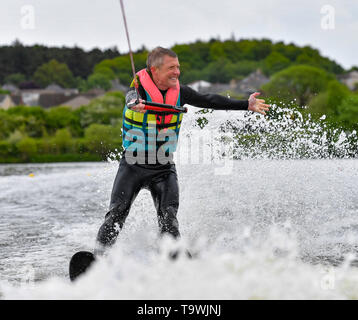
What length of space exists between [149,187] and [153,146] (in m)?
0.38

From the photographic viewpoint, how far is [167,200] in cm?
439

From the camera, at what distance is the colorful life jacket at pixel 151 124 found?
14.0ft

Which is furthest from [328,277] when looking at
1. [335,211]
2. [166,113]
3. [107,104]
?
[107,104]

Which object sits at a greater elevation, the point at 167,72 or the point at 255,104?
the point at 167,72

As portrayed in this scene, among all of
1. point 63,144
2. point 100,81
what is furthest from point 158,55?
point 100,81

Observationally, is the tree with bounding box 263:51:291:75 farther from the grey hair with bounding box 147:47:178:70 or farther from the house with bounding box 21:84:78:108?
the grey hair with bounding box 147:47:178:70

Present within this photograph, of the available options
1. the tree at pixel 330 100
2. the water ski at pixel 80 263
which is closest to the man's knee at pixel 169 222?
the water ski at pixel 80 263

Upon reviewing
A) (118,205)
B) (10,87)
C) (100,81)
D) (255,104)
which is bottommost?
(118,205)

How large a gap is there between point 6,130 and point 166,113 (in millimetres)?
51264

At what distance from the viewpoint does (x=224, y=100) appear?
455 cm

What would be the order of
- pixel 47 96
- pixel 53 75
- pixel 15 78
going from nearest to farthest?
pixel 47 96
pixel 53 75
pixel 15 78

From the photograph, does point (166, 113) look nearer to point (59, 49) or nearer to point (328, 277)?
point (328, 277)

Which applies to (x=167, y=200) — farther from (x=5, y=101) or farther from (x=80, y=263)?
(x=5, y=101)

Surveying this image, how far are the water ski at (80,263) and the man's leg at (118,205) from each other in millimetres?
312
